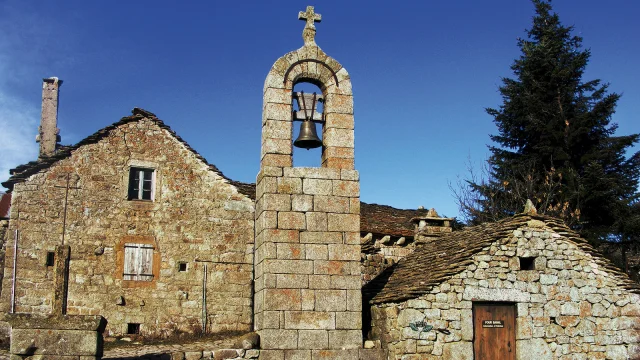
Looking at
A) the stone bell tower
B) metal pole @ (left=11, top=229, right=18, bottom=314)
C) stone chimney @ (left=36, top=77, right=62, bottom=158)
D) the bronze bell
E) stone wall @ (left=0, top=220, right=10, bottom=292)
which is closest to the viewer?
the stone bell tower

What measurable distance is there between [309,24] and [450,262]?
181 inches

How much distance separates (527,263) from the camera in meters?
11.4

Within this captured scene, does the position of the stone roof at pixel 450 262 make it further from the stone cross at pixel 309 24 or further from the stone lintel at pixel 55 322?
the stone lintel at pixel 55 322

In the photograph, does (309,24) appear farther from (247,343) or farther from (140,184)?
(140,184)

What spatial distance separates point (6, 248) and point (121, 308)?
10.1 ft

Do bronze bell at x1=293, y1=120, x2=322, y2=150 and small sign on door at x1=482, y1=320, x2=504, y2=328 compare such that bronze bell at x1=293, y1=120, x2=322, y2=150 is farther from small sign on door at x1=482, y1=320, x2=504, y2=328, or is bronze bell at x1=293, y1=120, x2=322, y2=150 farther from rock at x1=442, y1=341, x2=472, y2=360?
small sign on door at x1=482, y1=320, x2=504, y2=328

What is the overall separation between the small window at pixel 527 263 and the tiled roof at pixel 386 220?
616cm

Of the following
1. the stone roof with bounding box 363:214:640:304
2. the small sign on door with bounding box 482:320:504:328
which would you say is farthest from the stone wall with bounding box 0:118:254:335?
the small sign on door with bounding box 482:320:504:328

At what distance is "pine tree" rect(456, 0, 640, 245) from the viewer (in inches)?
757

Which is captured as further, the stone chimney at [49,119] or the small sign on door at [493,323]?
the stone chimney at [49,119]

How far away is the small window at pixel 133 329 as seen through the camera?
53.7 feet

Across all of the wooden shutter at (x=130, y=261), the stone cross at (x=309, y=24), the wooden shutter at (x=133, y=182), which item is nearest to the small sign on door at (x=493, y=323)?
the stone cross at (x=309, y=24)

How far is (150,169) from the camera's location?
57.0ft

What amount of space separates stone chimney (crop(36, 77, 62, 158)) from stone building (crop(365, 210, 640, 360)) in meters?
10.8
